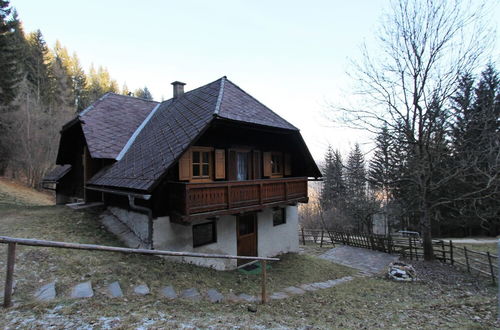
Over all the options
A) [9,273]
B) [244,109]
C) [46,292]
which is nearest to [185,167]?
[244,109]

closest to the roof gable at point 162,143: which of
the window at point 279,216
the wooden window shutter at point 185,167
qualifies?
the wooden window shutter at point 185,167

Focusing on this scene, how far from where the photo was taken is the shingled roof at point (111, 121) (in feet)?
36.3

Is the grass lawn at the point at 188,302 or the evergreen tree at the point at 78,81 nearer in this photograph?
the grass lawn at the point at 188,302

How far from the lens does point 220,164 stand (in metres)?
9.77

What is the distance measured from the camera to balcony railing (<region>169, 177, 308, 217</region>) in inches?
306

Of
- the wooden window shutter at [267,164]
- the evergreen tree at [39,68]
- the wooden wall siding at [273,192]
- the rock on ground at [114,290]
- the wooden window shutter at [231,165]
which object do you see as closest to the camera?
the rock on ground at [114,290]

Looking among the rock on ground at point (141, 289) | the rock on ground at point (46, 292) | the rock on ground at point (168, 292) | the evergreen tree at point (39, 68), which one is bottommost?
the rock on ground at point (168, 292)

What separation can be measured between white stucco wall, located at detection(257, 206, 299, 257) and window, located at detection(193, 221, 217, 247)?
2576mm

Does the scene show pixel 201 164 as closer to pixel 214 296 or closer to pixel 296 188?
pixel 214 296

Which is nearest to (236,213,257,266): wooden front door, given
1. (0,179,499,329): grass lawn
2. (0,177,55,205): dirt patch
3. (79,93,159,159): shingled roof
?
(0,179,499,329): grass lawn

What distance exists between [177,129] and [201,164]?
152 cm

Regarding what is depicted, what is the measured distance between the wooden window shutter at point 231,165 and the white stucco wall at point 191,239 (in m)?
1.58

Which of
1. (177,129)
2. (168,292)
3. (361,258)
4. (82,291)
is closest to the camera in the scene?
(82,291)

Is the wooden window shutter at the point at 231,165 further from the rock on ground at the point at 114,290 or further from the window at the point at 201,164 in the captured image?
the rock on ground at the point at 114,290
